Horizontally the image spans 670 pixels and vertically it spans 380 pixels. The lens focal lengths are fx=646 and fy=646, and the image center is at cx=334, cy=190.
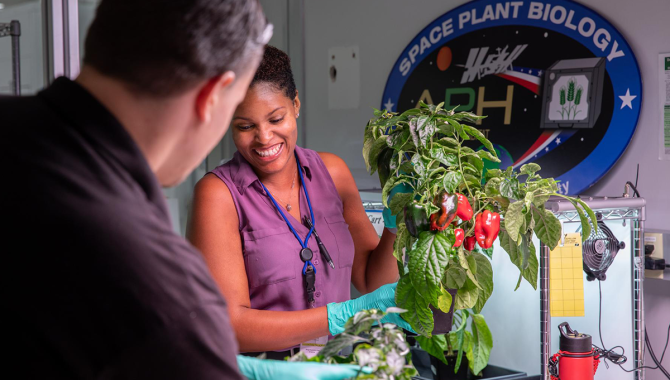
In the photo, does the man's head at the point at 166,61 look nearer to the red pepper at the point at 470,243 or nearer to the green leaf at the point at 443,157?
the green leaf at the point at 443,157

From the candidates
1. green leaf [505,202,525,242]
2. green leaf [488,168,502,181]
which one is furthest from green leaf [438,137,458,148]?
green leaf [505,202,525,242]

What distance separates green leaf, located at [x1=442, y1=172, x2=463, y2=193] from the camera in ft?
4.78

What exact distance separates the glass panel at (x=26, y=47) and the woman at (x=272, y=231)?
2.71ft

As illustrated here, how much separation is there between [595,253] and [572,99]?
1.04 metres

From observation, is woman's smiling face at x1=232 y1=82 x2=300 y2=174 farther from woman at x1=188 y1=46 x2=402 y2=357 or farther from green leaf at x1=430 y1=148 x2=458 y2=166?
green leaf at x1=430 y1=148 x2=458 y2=166

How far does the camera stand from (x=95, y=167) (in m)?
0.59

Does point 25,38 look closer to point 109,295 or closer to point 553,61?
point 109,295

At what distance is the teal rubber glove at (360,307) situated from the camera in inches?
62.6

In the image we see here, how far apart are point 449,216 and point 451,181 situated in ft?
0.28

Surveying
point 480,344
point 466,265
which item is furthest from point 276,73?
point 480,344

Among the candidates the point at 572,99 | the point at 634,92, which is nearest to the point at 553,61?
the point at 572,99

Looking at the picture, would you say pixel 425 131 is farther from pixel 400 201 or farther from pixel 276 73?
pixel 276 73

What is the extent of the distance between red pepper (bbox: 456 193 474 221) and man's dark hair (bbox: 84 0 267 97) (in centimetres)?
92

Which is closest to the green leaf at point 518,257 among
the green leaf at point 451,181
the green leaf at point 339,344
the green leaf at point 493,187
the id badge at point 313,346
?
the green leaf at point 493,187
